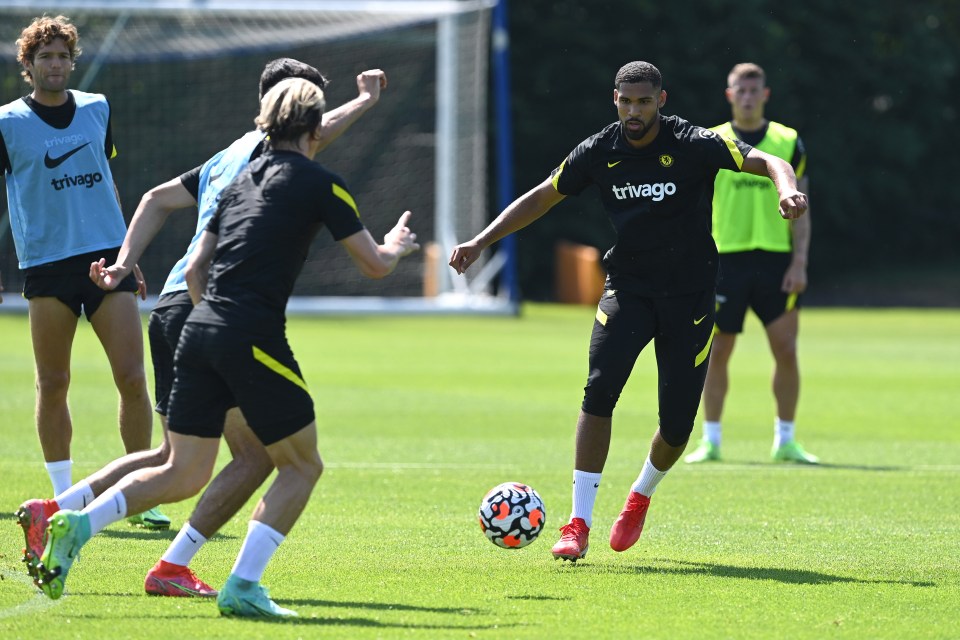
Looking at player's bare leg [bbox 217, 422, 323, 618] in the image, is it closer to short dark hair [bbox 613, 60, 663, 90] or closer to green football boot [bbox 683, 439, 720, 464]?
short dark hair [bbox 613, 60, 663, 90]

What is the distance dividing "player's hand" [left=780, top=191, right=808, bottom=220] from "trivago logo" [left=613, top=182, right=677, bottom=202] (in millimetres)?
642

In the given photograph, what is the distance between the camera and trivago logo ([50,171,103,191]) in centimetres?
800

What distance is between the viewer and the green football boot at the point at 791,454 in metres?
11.4

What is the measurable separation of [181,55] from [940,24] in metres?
30.8

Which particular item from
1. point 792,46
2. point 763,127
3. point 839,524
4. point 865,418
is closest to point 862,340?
point 865,418

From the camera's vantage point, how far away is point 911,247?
51188 millimetres

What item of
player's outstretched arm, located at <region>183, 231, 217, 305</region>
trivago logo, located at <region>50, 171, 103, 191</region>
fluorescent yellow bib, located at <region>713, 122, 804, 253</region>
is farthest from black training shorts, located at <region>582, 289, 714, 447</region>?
fluorescent yellow bib, located at <region>713, 122, 804, 253</region>

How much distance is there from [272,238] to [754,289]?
6417 mm

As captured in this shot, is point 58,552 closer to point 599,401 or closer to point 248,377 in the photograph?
point 248,377

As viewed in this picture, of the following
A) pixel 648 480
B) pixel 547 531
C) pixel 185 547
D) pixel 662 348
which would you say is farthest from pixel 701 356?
pixel 185 547

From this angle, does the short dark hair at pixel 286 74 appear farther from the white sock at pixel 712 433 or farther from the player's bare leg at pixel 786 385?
the player's bare leg at pixel 786 385

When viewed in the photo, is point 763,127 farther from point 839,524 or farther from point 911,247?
point 911,247

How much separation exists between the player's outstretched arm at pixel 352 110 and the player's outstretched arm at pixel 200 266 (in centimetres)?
74

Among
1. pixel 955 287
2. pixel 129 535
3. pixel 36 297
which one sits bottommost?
pixel 955 287
